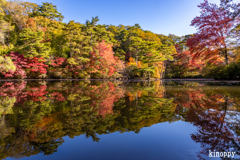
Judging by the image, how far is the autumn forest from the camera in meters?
11.5

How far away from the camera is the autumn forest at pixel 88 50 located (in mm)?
11531

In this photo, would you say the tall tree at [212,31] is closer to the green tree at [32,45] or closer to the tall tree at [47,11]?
the green tree at [32,45]

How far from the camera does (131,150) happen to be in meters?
1.82

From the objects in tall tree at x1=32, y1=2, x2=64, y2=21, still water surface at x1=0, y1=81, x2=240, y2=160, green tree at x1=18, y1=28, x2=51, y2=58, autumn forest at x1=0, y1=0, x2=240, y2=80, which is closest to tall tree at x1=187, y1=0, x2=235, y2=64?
autumn forest at x1=0, y1=0, x2=240, y2=80

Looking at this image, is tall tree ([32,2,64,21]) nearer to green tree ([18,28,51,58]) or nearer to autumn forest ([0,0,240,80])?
autumn forest ([0,0,240,80])

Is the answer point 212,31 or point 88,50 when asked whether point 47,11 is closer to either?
point 88,50

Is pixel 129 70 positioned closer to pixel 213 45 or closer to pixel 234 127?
pixel 213 45

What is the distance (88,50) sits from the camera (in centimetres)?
1991

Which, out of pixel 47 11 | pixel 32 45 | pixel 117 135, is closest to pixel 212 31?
pixel 117 135

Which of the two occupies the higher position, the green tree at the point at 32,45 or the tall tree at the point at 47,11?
the tall tree at the point at 47,11

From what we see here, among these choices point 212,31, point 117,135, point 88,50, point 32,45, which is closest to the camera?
point 117,135

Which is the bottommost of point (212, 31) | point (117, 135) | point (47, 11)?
point (117, 135)

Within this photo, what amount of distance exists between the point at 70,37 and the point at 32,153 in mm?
18754

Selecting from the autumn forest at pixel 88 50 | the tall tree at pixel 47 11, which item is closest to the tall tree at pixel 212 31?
the autumn forest at pixel 88 50
